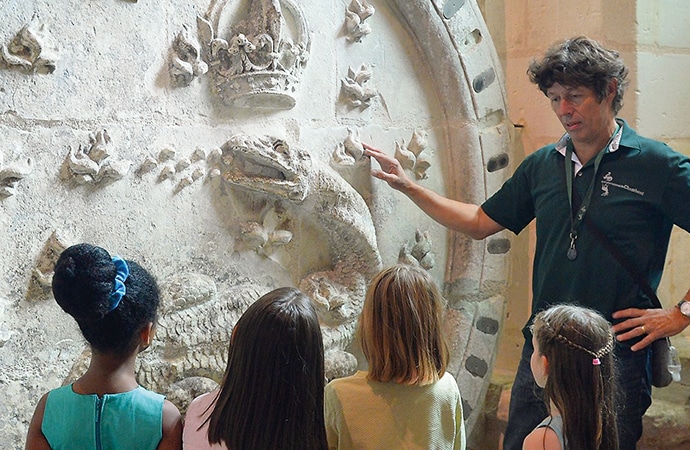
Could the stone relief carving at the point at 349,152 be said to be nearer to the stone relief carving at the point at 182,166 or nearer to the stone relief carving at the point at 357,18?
the stone relief carving at the point at 357,18

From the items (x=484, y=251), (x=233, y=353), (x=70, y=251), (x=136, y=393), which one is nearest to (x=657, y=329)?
(x=484, y=251)

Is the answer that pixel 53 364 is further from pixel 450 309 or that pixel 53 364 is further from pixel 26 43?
pixel 450 309

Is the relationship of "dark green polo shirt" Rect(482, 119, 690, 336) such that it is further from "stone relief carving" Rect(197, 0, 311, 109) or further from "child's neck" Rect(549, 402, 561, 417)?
"stone relief carving" Rect(197, 0, 311, 109)

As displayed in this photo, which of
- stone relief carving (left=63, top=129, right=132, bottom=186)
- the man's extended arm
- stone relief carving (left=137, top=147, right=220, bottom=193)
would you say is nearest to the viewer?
stone relief carving (left=63, top=129, right=132, bottom=186)

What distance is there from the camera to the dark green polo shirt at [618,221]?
225 centimetres

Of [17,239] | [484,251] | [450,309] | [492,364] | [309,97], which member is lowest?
[492,364]

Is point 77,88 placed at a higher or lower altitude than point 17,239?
higher

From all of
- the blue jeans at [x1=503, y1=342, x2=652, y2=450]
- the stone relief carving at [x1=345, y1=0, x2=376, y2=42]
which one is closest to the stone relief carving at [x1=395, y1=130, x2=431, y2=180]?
the stone relief carving at [x1=345, y1=0, x2=376, y2=42]

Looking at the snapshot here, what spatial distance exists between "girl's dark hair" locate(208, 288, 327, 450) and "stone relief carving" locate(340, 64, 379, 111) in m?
1.23

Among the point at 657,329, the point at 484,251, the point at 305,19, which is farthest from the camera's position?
the point at 484,251

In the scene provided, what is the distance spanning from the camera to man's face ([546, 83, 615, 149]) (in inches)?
89.8

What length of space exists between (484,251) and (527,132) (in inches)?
25.9

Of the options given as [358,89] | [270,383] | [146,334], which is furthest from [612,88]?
[146,334]

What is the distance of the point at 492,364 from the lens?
323cm
